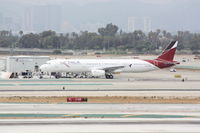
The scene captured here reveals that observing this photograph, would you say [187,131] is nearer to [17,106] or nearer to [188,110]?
[188,110]

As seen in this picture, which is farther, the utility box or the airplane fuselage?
the utility box

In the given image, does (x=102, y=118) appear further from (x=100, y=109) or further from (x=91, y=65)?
(x=91, y=65)

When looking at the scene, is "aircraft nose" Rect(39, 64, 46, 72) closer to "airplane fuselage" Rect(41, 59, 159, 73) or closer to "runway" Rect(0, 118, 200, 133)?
"airplane fuselage" Rect(41, 59, 159, 73)

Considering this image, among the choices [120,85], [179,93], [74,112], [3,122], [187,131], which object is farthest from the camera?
[120,85]

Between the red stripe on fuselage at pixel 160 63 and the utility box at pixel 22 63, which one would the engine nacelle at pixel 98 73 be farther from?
the utility box at pixel 22 63

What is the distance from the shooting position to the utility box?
8294 centimetres

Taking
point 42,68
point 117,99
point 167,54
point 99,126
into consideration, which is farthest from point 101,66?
point 99,126

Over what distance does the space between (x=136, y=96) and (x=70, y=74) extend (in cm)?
3570

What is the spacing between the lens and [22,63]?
8375cm

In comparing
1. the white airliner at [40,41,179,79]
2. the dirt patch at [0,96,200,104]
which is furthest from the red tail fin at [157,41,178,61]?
the dirt patch at [0,96,200,104]

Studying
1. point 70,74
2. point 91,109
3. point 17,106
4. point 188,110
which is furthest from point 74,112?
point 70,74

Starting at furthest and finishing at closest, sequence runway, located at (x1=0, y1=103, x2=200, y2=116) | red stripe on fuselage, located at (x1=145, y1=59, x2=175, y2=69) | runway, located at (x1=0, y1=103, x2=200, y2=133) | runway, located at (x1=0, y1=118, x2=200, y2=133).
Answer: red stripe on fuselage, located at (x1=145, y1=59, x2=175, y2=69) → runway, located at (x1=0, y1=103, x2=200, y2=116) → runway, located at (x1=0, y1=103, x2=200, y2=133) → runway, located at (x1=0, y1=118, x2=200, y2=133)

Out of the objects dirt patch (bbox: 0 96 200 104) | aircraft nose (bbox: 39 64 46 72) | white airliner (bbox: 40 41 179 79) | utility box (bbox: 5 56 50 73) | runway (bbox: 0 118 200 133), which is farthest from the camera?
utility box (bbox: 5 56 50 73)

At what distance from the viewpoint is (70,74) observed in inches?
3386
